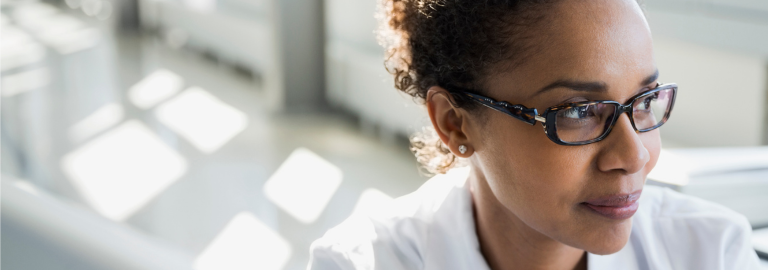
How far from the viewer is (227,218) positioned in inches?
145

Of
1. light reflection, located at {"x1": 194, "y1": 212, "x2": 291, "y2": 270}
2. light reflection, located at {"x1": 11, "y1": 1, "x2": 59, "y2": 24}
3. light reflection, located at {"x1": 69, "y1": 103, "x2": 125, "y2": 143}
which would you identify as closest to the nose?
light reflection, located at {"x1": 194, "y1": 212, "x2": 291, "y2": 270}

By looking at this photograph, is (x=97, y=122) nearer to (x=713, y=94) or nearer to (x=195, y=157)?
(x=195, y=157)

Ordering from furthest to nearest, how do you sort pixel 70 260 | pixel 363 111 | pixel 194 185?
1. pixel 363 111
2. pixel 194 185
3. pixel 70 260

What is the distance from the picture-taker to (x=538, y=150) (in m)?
1.15

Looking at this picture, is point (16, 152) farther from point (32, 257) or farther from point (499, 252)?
point (32, 257)

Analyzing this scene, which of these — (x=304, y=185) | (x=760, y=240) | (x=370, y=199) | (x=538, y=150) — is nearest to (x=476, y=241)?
(x=538, y=150)

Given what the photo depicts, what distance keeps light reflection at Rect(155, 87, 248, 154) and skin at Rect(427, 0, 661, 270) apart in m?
3.94

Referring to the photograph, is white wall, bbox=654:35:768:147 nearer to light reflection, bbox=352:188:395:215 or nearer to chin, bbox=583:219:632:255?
light reflection, bbox=352:188:395:215

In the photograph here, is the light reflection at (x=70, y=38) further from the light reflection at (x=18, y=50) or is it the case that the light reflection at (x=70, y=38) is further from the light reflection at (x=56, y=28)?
the light reflection at (x=18, y=50)

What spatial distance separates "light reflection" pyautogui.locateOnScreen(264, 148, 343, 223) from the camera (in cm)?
384

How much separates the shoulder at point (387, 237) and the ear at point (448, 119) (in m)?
0.14

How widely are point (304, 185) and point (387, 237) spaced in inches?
114

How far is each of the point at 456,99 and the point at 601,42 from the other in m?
0.30

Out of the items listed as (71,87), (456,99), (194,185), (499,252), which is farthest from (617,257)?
(71,87)
